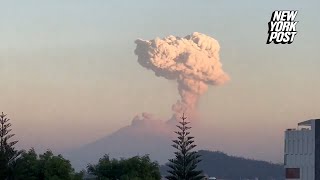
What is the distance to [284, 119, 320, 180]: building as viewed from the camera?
4112 inches

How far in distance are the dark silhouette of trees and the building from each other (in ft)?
49.6

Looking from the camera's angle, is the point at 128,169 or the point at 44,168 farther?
the point at 128,169

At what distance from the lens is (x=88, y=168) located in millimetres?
116625

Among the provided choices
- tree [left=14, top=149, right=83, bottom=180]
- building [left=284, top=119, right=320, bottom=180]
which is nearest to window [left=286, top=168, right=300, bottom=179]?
building [left=284, top=119, right=320, bottom=180]

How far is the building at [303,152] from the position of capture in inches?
4112

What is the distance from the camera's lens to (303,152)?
107 metres

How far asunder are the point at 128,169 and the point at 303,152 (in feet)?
63.3

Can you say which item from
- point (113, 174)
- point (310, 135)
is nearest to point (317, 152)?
point (310, 135)

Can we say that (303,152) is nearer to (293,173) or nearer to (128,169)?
(293,173)

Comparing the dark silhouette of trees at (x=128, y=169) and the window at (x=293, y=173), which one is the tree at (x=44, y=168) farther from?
the window at (x=293, y=173)

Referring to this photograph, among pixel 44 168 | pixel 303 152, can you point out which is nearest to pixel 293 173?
pixel 303 152

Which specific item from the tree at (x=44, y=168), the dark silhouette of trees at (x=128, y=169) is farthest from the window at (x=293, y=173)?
the tree at (x=44, y=168)

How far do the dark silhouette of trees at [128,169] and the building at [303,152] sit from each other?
49.6 ft

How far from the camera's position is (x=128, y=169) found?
107 metres
